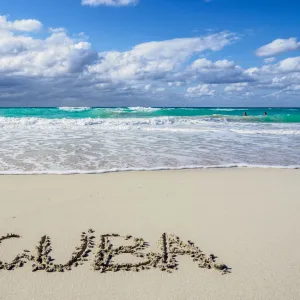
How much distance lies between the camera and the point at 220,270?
2.81 m

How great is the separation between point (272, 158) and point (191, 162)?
2.45m

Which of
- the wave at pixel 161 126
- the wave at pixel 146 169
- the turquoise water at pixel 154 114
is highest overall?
the turquoise water at pixel 154 114

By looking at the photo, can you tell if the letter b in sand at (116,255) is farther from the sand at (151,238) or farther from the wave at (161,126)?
the wave at (161,126)

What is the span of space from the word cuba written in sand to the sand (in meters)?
0.01

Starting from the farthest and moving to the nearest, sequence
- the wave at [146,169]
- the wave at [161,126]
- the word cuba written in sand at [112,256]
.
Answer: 1. the wave at [161,126]
2. the wave at [146,169]
3. the word cuba written in sand at [112,256]

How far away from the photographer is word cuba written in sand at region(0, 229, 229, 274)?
2.82m

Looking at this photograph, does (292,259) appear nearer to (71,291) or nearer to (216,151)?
(71,291)

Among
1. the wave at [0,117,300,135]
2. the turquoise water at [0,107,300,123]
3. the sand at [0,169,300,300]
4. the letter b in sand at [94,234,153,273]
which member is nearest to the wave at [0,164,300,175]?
the sand at [0,169,300,300]

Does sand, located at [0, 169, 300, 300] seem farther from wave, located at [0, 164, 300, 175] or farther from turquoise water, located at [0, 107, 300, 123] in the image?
turquoise water, located at [0, 107, 300, 123]

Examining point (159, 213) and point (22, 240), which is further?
point (159, 213)

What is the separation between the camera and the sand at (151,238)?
2.55m

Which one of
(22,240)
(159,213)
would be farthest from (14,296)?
(159,213)

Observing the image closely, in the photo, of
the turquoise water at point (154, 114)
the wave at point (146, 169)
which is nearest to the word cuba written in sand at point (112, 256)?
the wave at point (146, 169)

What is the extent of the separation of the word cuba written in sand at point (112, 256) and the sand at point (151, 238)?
0.03ft
